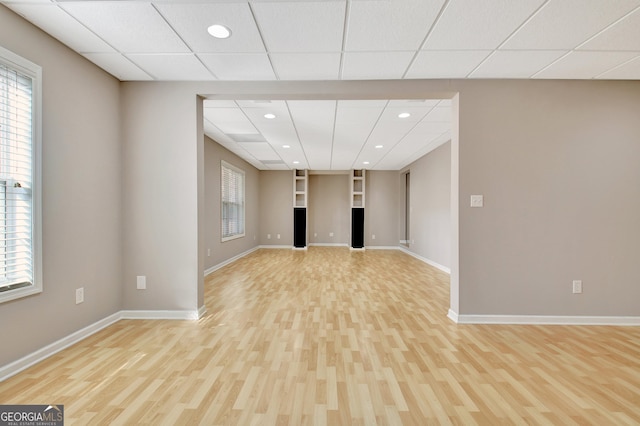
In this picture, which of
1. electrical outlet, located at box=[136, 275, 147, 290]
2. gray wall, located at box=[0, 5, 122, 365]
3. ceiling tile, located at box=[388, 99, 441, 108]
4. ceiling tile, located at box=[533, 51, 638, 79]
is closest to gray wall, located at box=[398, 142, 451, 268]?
ceiling tile, located at box=[388, 99, 441, 108]

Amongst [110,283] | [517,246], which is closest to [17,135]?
[110,283]

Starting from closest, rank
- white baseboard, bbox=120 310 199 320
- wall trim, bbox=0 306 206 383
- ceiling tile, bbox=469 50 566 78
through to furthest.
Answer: wall trim, bbox=0 306 206 383
ceiling tile, bbox=469 50 566 78
white baseboard, bbox=120 310 199 320

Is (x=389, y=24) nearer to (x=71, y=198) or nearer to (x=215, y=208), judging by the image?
(x=71, y=198)

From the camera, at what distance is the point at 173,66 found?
2836 mm

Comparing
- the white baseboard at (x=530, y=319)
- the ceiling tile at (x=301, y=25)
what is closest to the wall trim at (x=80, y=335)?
the ceiling tile at (x=301, y=25)

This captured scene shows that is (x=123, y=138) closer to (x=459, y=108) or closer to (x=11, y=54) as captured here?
(x=11, y=54)

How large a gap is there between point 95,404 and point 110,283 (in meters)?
1.58

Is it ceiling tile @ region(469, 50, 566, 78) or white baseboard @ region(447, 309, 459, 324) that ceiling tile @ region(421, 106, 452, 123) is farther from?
white baseboard @ region(447, 309, 459, 324)

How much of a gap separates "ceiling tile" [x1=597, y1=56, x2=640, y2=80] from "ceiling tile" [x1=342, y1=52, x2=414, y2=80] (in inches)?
81.3

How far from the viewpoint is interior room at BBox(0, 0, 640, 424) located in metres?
1.94

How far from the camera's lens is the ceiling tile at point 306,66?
8.63ft

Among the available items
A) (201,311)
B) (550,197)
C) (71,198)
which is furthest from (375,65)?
(201,311)

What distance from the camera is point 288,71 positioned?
2924mm

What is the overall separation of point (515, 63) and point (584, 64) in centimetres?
66
